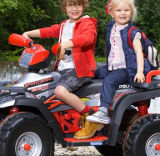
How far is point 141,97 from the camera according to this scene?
470cm

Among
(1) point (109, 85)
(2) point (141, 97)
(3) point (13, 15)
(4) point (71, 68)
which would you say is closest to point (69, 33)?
(4) point (71, 68)

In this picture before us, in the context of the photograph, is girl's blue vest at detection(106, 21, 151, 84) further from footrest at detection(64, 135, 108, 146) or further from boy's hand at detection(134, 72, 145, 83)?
footrest at detection(64, 135, 108, 146)

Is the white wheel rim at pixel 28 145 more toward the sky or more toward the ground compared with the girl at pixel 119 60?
more toward the ground

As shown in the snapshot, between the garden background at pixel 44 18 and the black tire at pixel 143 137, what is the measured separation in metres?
12.2

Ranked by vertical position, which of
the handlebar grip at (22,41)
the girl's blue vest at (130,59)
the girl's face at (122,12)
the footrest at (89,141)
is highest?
the girl's face at (122,12)

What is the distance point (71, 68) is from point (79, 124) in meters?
0.58

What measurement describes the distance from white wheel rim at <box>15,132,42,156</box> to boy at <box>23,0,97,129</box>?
47 centimetres

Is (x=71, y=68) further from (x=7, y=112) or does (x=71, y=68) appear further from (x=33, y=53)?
(x=7, y=112)

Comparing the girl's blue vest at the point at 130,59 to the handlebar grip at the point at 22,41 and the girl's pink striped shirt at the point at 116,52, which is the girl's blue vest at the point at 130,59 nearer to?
the girl's pink striped shirt at the point at 116,52

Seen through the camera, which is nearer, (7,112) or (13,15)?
(7,112)

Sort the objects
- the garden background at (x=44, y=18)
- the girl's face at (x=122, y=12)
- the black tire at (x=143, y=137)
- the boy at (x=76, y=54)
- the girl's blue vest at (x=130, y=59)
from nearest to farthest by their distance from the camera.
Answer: the boy at (x=76, y=54) < the black tire at (x=143, y=137) < the girl's blue vest at (x=130, y=59) < the girl's face at (x=122, y=12) < the garden background at (x=44, y=18)

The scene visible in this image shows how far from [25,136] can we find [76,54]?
986 mm

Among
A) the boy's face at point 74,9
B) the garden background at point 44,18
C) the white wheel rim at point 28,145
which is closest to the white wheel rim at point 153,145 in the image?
the white wheel rim at point 28,145

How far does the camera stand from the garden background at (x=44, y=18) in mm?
19953
